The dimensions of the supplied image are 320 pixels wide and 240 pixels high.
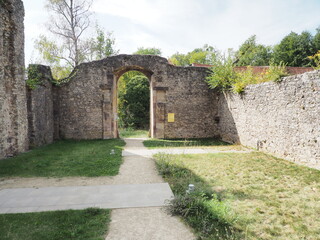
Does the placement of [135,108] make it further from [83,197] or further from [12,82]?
[83,197]

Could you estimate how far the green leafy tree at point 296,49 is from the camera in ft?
91.6

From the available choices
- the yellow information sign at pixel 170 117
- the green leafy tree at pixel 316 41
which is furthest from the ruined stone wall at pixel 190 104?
the green leafy tree at pixel 316 41

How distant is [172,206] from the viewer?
131 inches

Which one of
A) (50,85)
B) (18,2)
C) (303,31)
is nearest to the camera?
(18,2)

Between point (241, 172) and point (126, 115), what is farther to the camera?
point (126, 115)

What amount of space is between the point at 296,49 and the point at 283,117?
27289 mm

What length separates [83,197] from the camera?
390 cm

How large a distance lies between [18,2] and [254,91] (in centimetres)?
1042

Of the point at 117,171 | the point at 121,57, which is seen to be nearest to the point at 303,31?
the point at 121,57

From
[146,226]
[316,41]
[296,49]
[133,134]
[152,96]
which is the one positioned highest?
[316,41]

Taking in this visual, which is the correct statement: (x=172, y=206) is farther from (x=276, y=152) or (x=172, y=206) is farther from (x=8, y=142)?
(x=8, y=142)

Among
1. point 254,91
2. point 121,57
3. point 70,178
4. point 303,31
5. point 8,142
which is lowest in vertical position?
point 70,178

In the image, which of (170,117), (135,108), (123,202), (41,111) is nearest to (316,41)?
(135,108)

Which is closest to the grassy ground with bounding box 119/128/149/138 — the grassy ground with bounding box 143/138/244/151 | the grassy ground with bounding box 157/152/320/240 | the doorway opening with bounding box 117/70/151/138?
the doorway opening with bounding box 117/70/151/138
